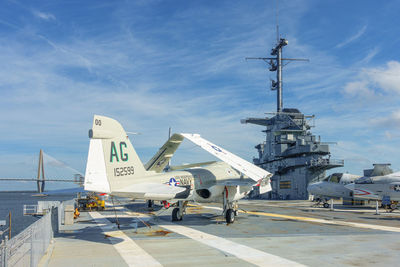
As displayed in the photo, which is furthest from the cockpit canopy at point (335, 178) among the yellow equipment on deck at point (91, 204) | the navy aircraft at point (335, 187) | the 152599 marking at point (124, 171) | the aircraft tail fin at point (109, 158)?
the 152599 marking at point (124, 171)

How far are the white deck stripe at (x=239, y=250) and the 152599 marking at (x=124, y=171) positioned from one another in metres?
3.89

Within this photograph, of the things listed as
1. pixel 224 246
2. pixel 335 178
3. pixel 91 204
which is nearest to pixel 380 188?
pixel 335 178

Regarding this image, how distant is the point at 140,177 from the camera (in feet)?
51.0

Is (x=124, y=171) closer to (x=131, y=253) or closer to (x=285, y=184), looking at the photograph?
(x=131, y=253)

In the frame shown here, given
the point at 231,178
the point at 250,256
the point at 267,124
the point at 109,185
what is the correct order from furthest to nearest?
the point at 267,124, the point at 231,178, the point at 109,185, the point at 250,256

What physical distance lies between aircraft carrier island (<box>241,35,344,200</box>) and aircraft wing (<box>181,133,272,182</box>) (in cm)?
3905

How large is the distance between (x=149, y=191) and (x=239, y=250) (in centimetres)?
499

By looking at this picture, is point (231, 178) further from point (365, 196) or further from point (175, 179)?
point (365, 196)

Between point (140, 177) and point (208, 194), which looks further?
point (208, 194)

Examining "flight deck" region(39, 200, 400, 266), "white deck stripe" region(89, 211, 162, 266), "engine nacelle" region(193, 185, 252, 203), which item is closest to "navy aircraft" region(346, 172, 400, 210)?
"flight deck" region(39, 200, 400, 266)

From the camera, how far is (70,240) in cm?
1386

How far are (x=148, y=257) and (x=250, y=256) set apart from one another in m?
3.36

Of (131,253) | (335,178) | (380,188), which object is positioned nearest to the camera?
(131,253)

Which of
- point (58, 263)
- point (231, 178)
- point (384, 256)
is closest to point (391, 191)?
point (231, 178)
